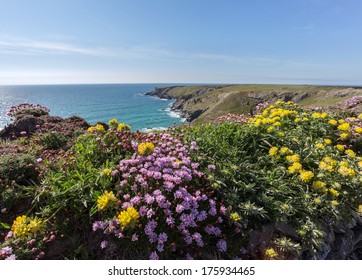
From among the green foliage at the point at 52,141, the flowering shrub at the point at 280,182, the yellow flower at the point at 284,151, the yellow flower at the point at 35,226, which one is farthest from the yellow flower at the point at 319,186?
the green foliage at the point at 52,141

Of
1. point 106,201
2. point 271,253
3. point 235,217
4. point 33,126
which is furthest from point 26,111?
point 271,253

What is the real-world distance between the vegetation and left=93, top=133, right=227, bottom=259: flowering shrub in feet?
0.05

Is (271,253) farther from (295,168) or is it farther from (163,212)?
(295,168)

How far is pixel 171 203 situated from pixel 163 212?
0.65ft

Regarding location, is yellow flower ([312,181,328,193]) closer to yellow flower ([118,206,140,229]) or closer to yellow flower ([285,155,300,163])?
yellow flower ([285,155,300,163])

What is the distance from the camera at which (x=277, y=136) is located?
5762mm

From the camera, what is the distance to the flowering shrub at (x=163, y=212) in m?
2.98

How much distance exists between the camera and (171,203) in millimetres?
3385

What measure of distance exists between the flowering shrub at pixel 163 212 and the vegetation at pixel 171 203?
0.05ft

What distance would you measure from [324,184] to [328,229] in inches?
33.4

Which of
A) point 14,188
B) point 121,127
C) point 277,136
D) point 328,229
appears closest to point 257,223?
point 328,229

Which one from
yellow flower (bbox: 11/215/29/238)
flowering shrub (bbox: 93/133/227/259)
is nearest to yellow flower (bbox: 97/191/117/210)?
flowering shrub (bbox: 93/133/227/259)

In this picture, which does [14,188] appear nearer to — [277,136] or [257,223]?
[257,223]

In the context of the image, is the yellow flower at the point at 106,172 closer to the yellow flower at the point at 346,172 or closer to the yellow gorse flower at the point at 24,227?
the yellow gorse flower at the point at 24,227
